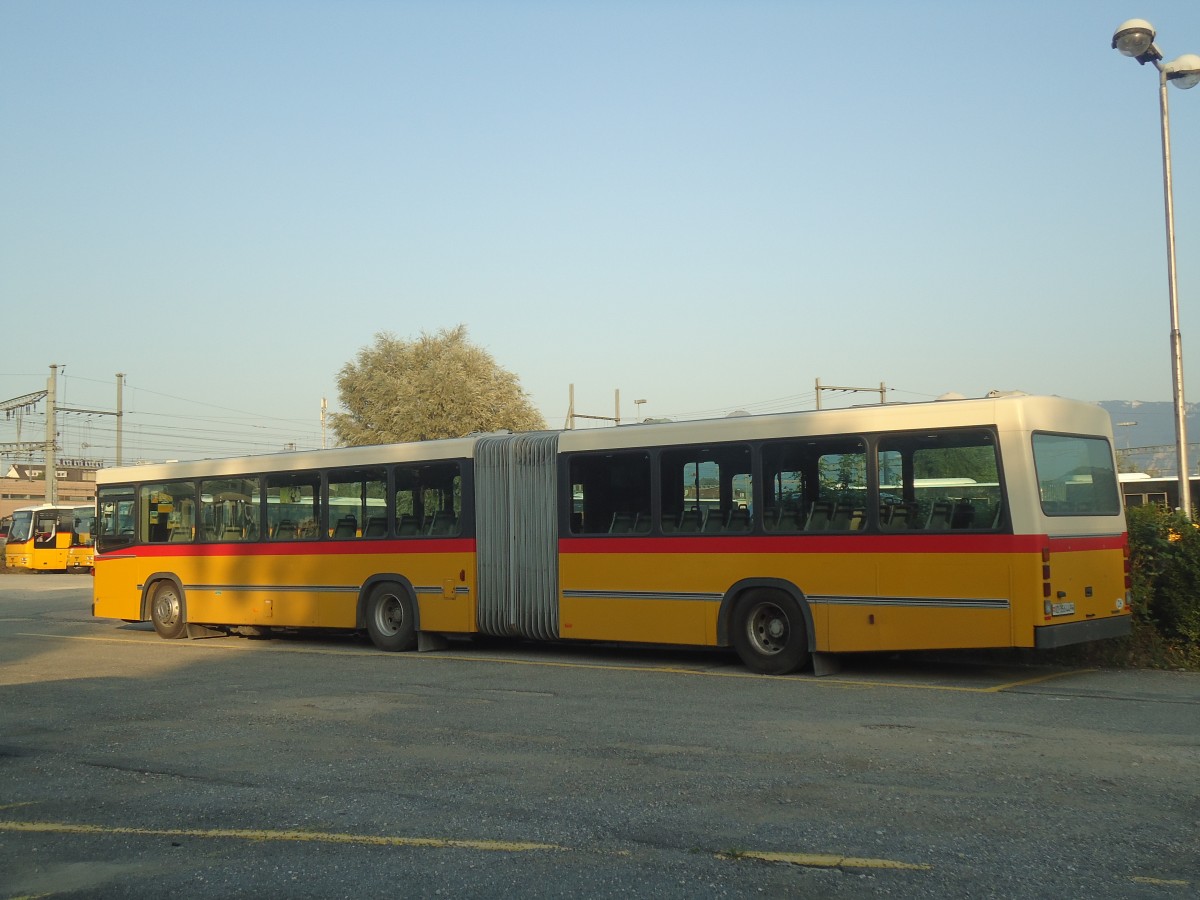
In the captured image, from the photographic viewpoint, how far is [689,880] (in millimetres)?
5543

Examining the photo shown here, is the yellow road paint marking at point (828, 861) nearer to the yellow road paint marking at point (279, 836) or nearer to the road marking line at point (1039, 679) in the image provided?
the yellow road paint marking at point (279, 836)

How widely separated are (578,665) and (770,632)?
8.01 feet

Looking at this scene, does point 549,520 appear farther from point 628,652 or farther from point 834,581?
point 834,581

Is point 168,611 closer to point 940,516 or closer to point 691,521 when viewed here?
point 691,521

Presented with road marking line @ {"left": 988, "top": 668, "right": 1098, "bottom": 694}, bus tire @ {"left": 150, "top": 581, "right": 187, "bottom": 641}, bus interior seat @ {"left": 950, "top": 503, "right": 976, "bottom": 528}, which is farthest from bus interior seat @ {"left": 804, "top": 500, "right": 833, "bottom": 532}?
bus tire @ {"left": 150, "top": 581, "right": 187, "bottom": 641}

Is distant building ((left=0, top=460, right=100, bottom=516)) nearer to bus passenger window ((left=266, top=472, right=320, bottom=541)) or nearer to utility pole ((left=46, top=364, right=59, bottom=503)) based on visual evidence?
utility pole ((left=46, top=364, right=59, bottom=503))

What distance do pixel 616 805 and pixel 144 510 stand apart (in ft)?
49.4

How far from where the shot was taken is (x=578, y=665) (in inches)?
580

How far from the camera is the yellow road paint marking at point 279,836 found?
620 cm

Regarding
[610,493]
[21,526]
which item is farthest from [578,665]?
[21,526]

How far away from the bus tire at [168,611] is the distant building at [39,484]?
9695cm

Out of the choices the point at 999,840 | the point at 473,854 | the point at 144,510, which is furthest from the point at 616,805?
the point at 144,510

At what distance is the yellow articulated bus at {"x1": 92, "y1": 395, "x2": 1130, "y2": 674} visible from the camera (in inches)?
481

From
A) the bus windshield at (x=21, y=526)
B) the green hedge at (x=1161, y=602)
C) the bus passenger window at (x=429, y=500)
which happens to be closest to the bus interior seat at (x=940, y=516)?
the green hedge at (x=1161, y=602)
